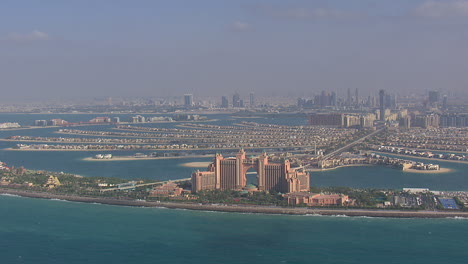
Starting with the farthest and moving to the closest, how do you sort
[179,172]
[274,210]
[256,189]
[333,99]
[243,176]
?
[333,99], [179,172], [243,176], [256,189], [274,210]

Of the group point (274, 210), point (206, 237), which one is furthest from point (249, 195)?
point (206, 237)

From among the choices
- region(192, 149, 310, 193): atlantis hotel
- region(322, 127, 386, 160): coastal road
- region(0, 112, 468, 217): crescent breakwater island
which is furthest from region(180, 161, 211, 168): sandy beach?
region(192, 149, 310, 193): atlantis hotel

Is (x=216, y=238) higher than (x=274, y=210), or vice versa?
(x=274, y=210)

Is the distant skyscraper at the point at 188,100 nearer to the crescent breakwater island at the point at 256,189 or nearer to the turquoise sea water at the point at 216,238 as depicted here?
the crescent breakwater island at the point at 256,189

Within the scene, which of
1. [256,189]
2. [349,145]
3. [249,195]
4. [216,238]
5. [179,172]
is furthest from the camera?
[349,145]

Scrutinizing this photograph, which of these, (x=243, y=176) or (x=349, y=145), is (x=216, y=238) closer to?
(x=243, y=176)

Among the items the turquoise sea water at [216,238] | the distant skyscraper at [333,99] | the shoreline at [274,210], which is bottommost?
the turquoise sea water at [216,238]

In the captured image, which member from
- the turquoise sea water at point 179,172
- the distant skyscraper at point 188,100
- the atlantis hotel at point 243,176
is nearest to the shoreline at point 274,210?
the atlantis hotel at point 243,176

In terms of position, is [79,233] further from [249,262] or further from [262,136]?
[262,136]
